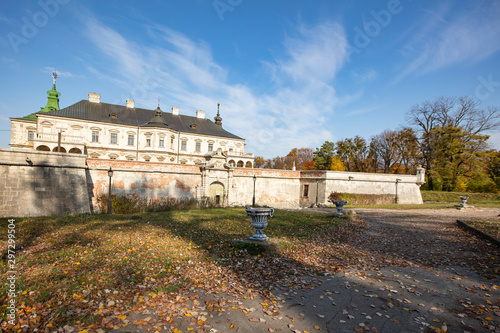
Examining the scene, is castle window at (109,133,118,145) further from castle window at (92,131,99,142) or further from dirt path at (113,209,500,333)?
dirt path at (113,209,500,333)

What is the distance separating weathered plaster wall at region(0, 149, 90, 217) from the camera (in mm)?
11984

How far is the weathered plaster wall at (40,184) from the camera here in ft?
39.3

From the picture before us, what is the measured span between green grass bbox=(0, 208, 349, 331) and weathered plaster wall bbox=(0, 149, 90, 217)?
403 cm

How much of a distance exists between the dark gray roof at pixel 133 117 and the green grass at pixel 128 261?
3152 cm

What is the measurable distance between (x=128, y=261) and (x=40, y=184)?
10.9 m

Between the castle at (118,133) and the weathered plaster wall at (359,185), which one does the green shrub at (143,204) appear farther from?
the castle at (118,133)

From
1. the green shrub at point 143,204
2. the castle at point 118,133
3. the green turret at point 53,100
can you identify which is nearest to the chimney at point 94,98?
the castle at point 118,133

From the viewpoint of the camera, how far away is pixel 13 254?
5.68 meters

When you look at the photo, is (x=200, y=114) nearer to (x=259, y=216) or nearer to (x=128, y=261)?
(x=259, y=216)

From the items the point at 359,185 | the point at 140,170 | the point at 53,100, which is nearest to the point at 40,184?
the point at 140,170

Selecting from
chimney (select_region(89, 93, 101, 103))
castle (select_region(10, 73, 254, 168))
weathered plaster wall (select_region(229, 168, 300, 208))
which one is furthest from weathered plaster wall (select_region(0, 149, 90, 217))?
chimney (select_region(89, 93, 101, 103))

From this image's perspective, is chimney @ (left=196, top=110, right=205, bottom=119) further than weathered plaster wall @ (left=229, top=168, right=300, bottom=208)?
Yes

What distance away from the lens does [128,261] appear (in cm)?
556

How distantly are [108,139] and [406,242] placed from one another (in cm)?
3883
